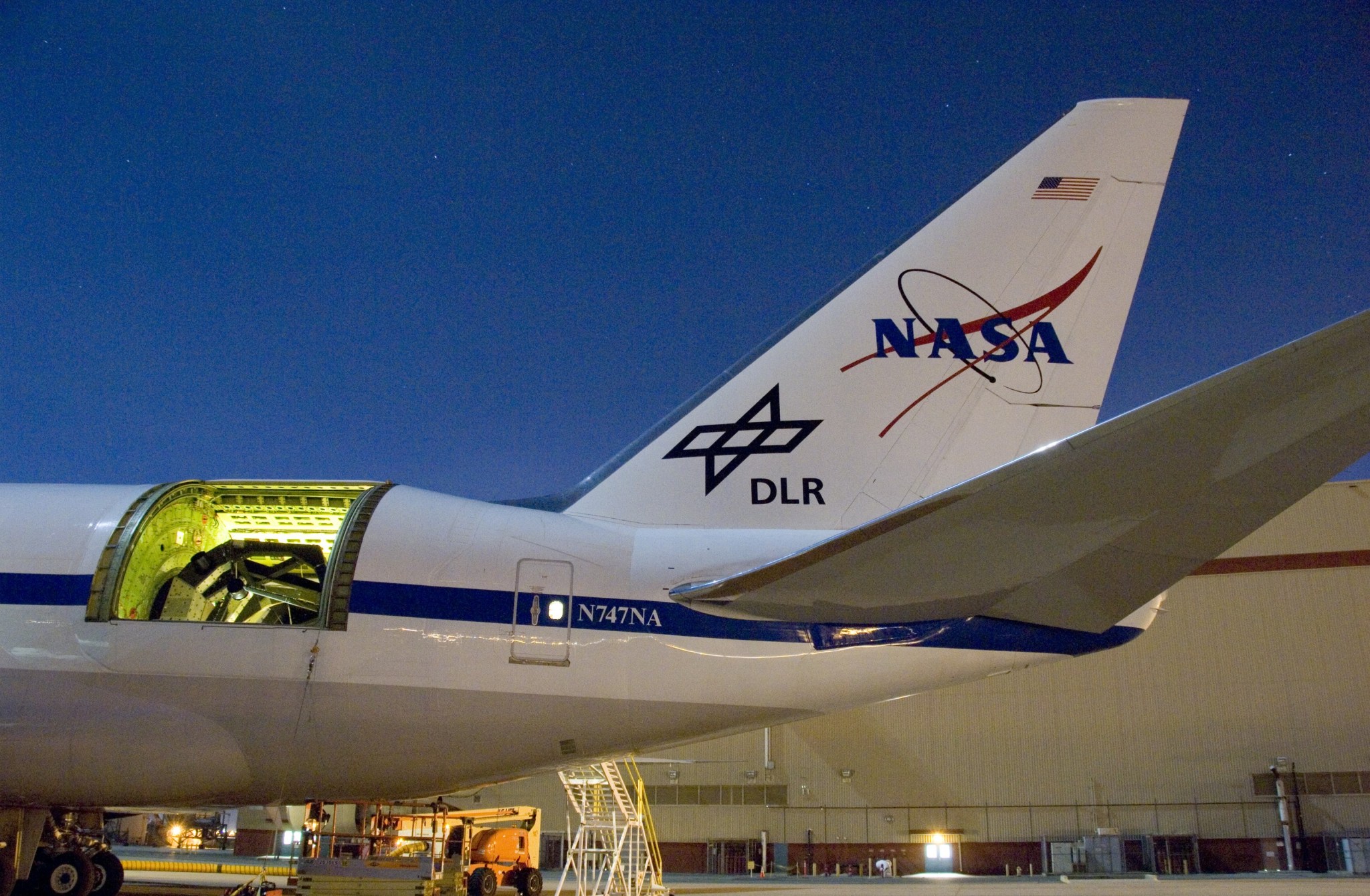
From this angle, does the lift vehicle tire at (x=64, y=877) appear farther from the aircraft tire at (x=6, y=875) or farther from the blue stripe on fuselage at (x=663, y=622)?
the blue stripe on fuselage at (x=663, y=622)

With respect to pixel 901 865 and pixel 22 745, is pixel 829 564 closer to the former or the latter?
pixel 22 745

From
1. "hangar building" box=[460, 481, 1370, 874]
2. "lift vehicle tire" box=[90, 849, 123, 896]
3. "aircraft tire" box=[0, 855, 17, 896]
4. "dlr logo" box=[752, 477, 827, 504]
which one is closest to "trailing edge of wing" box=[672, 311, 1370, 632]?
"dlr logo" box=[752, 477, 827, 504]

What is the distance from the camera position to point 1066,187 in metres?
7.71

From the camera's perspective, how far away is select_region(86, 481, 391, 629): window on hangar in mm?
7332

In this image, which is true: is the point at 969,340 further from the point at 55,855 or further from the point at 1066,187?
the point at 55,855

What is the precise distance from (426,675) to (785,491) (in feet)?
9.57

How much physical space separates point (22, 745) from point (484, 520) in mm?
3573

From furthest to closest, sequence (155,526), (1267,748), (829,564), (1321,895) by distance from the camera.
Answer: (1267,748), (1321,895), (155,526), (829,564)

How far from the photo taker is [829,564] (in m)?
5.37

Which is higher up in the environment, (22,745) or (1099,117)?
(1099,117)

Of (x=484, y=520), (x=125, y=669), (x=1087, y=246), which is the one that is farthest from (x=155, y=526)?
(x=1087, y=246)

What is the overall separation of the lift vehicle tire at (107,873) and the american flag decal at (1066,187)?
11051 mm

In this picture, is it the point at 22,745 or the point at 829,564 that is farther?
the point at 22,745

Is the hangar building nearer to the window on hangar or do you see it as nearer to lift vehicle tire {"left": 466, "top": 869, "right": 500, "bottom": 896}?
lift vehicle tire {"left": 466, "top": 869, "right": 500, "bottom": 896}
